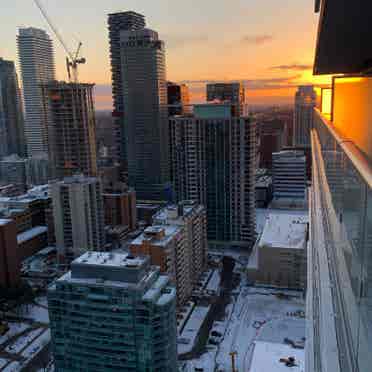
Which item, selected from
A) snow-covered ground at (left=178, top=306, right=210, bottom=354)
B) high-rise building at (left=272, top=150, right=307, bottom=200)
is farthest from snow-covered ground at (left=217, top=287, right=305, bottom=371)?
high-rise building at (left=272, top=150, right=307, bottom=200)

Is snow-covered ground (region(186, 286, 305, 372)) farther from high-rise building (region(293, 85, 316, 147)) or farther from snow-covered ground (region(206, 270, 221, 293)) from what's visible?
high-rise building (region(293, 85, 316, 147))

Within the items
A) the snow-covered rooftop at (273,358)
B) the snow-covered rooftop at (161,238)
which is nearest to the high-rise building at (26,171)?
the snow-covered rooftop at (161,238)

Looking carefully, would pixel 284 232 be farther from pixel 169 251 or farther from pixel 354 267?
pixel 354 267

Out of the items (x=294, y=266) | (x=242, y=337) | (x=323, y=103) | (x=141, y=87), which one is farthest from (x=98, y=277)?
(x=141, y=87)

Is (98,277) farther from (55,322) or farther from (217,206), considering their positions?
(217,206)

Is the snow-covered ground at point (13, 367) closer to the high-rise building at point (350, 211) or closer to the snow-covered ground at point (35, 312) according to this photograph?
the snow-covered ground at point (35, 312)

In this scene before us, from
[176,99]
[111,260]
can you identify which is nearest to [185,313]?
[111,260]
